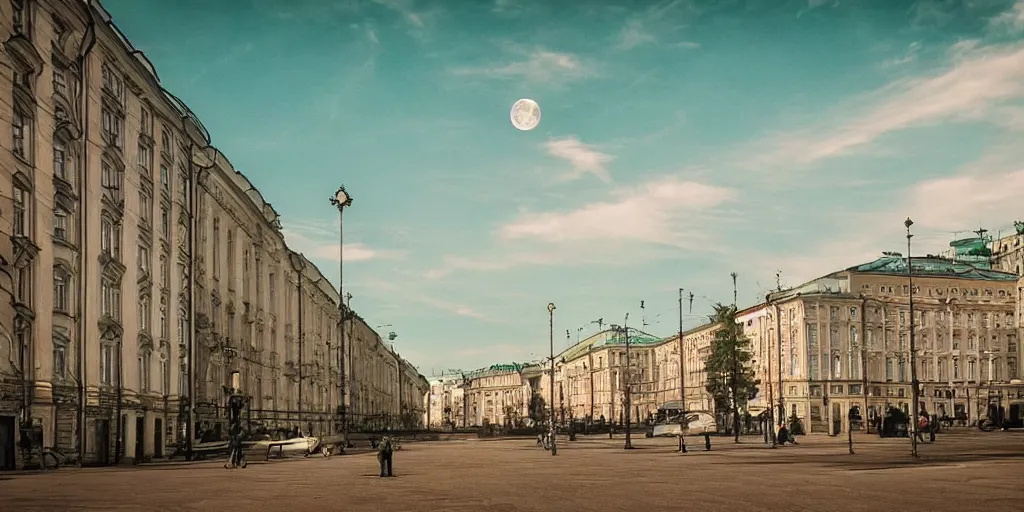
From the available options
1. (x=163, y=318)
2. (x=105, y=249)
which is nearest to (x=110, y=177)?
(x=105, y=249)

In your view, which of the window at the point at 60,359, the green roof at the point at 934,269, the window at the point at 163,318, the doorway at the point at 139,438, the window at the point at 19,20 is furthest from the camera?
the green roof at the point at 934,269

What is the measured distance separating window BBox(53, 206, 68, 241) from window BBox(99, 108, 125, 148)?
5.36 metres

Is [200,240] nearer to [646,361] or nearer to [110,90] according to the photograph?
[110,90]

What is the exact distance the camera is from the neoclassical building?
122 feet

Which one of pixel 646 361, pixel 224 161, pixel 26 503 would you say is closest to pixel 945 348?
pixel 646 361

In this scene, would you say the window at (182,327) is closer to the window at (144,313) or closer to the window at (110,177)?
the window at (144,313)

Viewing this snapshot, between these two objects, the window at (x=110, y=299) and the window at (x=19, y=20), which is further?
the window at (x=110, y=299)

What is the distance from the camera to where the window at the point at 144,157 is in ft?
168

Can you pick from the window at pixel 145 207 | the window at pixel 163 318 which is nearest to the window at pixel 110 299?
the window at pixel 145 207

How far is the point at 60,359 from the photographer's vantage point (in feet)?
133

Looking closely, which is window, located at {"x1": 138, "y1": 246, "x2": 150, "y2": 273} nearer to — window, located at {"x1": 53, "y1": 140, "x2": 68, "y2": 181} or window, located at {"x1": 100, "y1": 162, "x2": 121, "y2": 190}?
window, located at {"x1": 100, "y1": 162, "x2": 121, "y2": 190}

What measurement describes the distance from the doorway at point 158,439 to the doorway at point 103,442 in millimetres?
6261

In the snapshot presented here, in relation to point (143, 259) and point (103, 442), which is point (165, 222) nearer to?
point (143, 259)

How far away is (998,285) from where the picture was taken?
416ft
